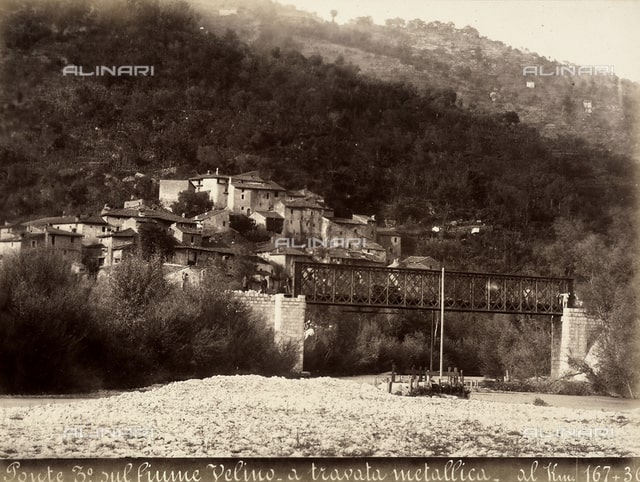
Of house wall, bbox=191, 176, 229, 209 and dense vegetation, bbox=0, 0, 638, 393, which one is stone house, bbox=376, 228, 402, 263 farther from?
house wall, bbox=191, 176, 229, 209

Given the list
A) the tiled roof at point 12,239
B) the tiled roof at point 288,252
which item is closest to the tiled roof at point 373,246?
the tiled roof at point 288,252

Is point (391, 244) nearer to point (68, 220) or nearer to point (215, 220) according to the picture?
point (215, 220)

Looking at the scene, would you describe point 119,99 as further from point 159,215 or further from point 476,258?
point 476,258

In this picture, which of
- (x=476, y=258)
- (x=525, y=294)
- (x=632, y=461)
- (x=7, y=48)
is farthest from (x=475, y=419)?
(x=476, y=258)

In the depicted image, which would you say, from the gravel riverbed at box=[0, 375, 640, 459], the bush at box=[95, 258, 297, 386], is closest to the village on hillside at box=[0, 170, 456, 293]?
the bush at box=[95, 258, 297, 386]

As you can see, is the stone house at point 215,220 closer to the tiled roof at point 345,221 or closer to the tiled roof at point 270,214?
the tiled roof at point 270,214

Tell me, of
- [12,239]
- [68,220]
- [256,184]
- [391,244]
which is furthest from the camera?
[256,184]

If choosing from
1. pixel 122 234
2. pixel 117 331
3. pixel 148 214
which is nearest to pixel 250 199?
pixel 148 214
